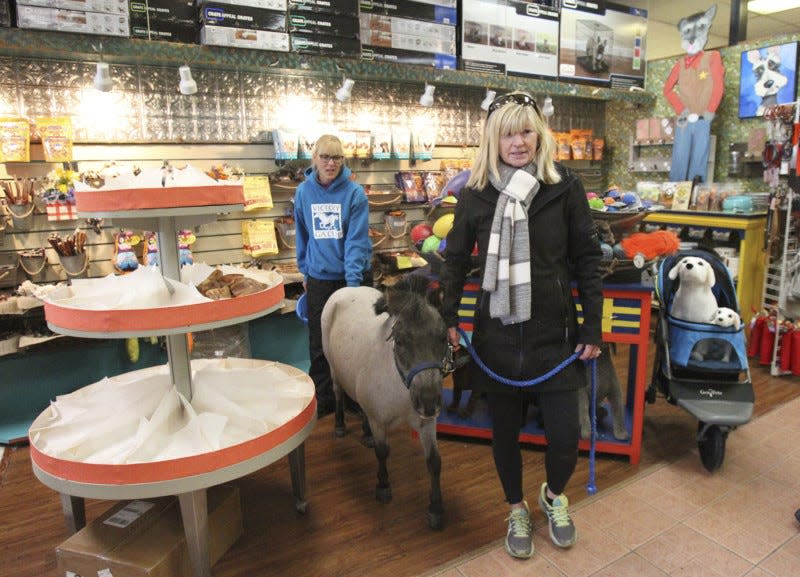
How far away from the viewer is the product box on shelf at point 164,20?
12.0 feet

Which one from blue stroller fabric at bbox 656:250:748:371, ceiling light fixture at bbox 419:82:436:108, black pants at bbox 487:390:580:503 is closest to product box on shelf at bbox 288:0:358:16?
ceiling light fixture at bbox 419:82:436:108

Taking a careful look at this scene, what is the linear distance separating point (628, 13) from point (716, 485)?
17.1 ft

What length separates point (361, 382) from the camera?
2.79 metres

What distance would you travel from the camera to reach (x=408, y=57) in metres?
4.71

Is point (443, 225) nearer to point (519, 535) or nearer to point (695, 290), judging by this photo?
point (695, 290)

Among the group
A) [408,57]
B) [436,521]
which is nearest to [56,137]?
[408,57]

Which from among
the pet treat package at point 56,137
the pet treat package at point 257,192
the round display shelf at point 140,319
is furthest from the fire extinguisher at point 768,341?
the pet treat package at point 56,137

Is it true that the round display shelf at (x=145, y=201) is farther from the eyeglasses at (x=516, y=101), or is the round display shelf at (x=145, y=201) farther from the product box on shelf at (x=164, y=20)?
the product box on shelf at (x=164, y=20)

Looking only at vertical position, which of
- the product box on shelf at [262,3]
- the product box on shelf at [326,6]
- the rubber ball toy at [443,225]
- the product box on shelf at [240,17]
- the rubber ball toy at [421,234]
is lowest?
the rubber ball toy at [421,234]

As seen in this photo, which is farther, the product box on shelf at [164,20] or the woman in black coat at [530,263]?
the product box on shelf at [164,20]

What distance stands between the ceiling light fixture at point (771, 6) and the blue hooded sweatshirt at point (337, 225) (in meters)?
7.28

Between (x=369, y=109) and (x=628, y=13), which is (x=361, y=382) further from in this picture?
(x=628, y=13)

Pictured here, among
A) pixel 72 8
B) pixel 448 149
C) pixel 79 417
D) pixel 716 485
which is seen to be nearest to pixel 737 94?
pixel 448 149

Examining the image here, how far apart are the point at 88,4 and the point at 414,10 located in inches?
96.9
